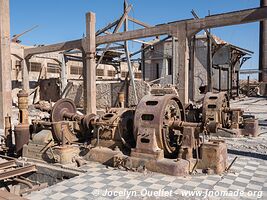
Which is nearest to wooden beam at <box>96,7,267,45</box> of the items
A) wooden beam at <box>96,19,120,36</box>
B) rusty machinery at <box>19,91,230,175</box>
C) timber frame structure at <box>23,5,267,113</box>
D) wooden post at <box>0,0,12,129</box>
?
timber frame structure at <box>23,5,267,113</box>

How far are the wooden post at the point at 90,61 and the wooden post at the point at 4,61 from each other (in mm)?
3698

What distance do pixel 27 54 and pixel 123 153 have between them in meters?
13.8

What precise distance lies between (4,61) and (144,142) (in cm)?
985

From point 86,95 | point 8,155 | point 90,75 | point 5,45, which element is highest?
point 5,45

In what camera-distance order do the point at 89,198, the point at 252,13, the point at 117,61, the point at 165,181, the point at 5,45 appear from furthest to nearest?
the point at 117,61
the point at 5,45
the point at 252,13
the point at 165,181
the point at 89,198

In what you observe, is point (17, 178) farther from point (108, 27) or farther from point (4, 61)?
point (108, 27)

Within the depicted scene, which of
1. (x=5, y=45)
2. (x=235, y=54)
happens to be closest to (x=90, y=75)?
(x=5, y=45)

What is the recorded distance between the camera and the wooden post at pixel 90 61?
1313 cm

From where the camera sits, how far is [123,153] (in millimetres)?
6551

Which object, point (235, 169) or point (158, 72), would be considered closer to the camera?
point (235, 169)

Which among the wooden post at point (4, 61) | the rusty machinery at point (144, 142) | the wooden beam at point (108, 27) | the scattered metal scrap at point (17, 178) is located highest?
the wooden beam at point (108, 27)

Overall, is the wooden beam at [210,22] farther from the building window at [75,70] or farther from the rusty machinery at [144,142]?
the building window at [75,70]

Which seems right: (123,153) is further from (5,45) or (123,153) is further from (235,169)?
(5,45)

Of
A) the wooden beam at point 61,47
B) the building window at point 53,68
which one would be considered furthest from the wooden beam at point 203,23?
the building window at point 53,68
